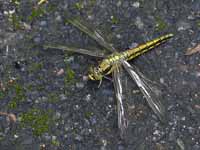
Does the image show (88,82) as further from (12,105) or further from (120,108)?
(12,105)

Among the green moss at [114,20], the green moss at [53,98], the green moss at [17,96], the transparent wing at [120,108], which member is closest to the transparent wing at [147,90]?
the transparent wing at [120,108]

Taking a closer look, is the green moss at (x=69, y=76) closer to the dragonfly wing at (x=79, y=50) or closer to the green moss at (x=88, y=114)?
the dragonfly wing at (x=79, y=50)

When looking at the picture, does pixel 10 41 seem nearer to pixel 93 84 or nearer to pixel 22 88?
pixel 22 88

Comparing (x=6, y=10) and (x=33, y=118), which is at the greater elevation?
(x=6, y=10)

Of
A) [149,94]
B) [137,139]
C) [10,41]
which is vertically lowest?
[137,139]

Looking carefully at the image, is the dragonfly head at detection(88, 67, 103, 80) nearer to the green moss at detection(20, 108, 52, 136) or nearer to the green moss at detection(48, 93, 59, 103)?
the green moss at detection(48, 93, 59, 103)

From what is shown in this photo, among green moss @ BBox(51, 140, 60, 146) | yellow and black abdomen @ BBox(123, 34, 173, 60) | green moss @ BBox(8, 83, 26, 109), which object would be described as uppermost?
yellow and black abdomen @ BBox(123, 34, 173, 60)

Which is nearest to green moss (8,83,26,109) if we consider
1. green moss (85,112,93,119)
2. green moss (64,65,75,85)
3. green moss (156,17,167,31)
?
green moss (64,65,75,85)

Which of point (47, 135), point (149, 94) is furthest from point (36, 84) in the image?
point (149, 94)
